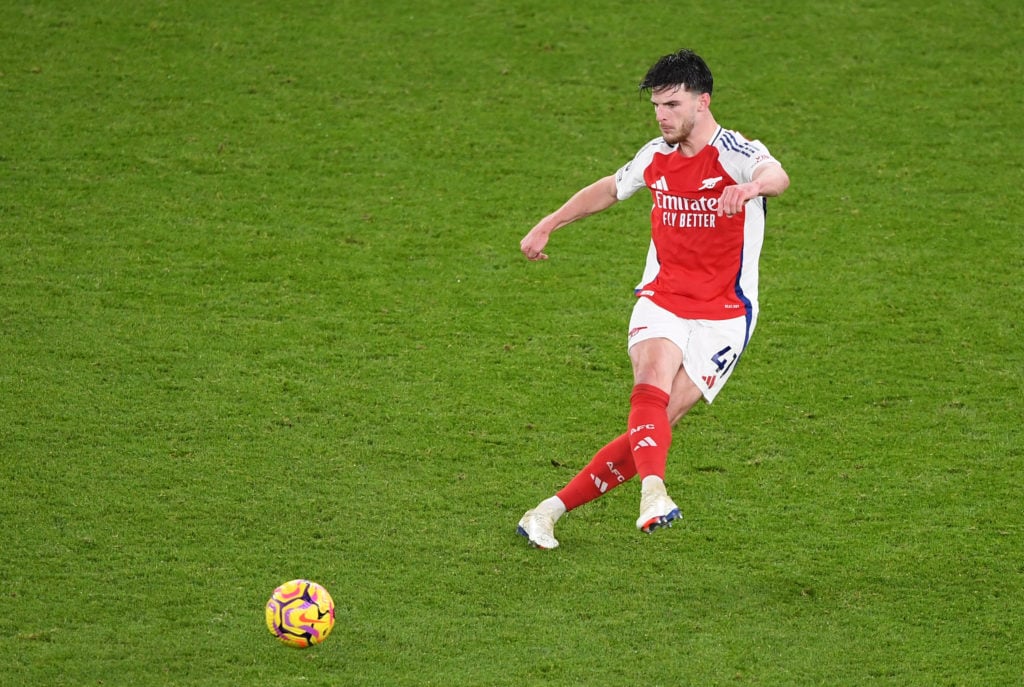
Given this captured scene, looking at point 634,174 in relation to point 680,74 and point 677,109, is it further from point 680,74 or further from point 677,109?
point 680,74

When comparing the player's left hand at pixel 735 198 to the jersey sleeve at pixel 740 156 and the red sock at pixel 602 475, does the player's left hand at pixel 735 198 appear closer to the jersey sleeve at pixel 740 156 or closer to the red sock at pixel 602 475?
the jersey sleeve at pixel 740 156

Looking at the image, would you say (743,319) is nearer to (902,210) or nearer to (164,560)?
(164,560)

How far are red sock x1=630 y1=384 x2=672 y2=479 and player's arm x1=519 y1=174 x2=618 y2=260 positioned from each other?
899mm

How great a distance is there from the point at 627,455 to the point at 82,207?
17.8ft

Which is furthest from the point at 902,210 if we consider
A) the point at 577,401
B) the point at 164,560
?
the point at 164,560


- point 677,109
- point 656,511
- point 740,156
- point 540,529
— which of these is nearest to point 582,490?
point 540,529

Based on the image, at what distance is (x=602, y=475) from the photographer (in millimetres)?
5773

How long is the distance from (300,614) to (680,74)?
2.69 m

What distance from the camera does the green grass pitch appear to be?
5215mm

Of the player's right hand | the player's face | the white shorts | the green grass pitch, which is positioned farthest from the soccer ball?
the player's face

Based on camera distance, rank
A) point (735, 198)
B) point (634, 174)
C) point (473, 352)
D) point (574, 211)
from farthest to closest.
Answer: point (473, 352), point (574, 211), point (634, 174), point (735, 198)

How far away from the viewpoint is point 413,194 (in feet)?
31.7

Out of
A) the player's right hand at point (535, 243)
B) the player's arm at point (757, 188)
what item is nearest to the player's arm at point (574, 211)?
the player's right hand at point (535, 243)

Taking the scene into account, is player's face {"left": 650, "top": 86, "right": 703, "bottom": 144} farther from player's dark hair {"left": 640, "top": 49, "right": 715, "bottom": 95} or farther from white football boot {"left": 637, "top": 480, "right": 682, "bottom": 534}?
white football boot {"left": 637, "top": 480, "right": 682, "bottom": 534}
